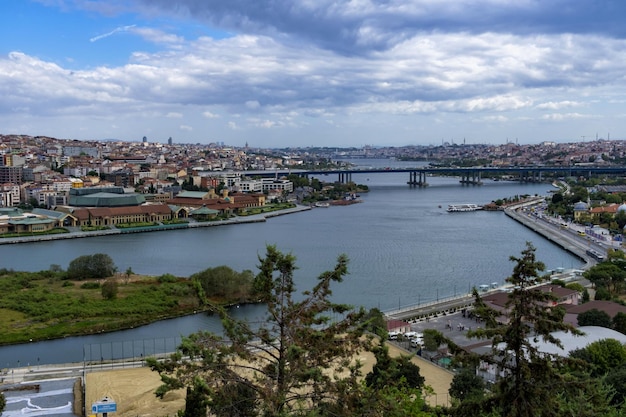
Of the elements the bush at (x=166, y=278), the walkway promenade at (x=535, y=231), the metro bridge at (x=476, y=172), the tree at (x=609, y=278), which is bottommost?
the walkway promenade at (x=535, y=231)

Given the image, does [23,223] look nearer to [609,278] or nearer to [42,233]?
[42,233]

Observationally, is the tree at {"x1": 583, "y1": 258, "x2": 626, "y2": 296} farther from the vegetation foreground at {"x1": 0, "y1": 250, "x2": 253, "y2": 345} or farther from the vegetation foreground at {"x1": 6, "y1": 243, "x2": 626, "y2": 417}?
the vegetation foreground at {"x1": 6, "y1": 243, "x2": 626, "y2": 417}

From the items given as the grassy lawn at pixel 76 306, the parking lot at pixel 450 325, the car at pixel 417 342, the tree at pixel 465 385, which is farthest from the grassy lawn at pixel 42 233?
the tree at pixel 465 385

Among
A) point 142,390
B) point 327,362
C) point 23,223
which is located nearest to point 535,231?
point 142,390

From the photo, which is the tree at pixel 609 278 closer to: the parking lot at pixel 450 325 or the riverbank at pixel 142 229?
the parking lot at pixel 450 325

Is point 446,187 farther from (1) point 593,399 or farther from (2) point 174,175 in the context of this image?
(1) point 593,399

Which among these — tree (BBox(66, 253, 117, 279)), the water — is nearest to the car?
the water
